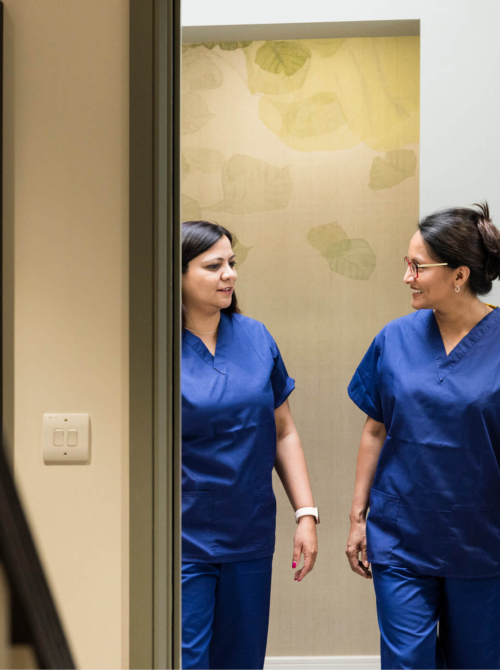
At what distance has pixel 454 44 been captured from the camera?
1923 millimetres

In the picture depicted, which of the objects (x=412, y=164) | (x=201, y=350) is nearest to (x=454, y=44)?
(x=412, y=164)

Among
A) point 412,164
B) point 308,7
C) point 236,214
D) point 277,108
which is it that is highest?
point 308,7

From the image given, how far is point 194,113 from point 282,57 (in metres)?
0.36

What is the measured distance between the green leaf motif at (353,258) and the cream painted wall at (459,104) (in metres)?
0.42

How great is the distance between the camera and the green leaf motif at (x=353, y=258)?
7.47 ft

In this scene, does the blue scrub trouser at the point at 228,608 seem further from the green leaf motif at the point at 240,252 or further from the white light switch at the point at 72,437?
the green leaf motif at the point at 240,252

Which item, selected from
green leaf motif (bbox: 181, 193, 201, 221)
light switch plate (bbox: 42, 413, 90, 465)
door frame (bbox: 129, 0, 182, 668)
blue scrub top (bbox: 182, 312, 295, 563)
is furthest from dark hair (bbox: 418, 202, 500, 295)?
light switch plate (bbox: 42, 413, 90, 465)

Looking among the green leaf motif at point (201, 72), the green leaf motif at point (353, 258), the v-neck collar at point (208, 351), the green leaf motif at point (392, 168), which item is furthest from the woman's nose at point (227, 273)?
the green leaf motif at point (201, 72)

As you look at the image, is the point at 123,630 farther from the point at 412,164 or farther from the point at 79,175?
the point at 412,164

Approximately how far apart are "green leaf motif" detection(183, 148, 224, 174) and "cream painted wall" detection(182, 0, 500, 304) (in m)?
0.71

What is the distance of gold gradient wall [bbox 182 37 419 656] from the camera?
228cm

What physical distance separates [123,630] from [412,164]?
5.97 feet

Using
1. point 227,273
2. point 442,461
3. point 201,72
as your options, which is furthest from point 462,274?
point 201,72

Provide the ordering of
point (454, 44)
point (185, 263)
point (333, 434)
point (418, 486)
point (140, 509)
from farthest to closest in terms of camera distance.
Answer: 1. point (333, 434)
2. point (454, 44)
3. point (185, 263)
4. point (418, 486)
5. point (140, 509)
